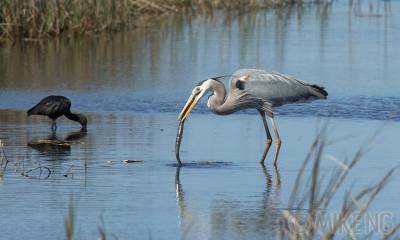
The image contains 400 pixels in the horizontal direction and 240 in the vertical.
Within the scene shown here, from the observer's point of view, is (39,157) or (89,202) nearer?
(89,202)

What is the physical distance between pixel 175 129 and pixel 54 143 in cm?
140

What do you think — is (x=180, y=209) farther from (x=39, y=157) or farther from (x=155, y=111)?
(x=155, y=111)

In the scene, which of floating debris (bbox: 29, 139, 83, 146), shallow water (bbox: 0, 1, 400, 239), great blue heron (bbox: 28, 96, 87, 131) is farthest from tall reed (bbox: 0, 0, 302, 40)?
floating debris (bbox: 29, 139, 83, 146)

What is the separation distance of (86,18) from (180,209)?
39.9 ft

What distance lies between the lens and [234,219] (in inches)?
278

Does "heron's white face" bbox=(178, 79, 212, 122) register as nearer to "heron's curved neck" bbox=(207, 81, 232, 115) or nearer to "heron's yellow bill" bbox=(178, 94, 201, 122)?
"heron's yellow bill" bbox=(178, 94, 201, 122)

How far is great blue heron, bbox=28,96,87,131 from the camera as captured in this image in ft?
36.4

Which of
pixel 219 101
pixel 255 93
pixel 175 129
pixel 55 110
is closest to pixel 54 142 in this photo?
pixel 55 110

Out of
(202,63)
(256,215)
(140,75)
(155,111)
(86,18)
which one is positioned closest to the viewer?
(256,215)

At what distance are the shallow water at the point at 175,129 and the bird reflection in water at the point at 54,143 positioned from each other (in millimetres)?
36

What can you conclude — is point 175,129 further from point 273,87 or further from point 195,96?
point 195,96

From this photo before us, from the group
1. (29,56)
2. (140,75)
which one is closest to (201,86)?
(140,75)

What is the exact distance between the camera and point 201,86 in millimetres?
9469

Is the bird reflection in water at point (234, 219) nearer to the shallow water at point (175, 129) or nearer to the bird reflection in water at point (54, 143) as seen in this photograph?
the shallow water at point (175, 129)
